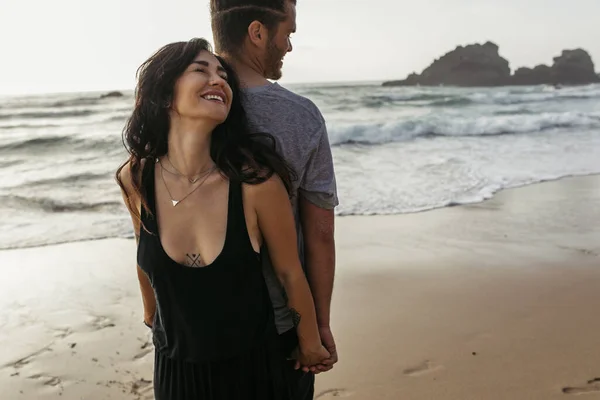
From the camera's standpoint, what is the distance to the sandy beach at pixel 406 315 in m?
3.11

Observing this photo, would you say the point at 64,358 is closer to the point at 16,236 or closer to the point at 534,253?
the point at 16,236

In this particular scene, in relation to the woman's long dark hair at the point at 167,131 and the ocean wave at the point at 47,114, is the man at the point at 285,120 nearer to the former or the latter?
the woman's long dark hair at the point at 167,131

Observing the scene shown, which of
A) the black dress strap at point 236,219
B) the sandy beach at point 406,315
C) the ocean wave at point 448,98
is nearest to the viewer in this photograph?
the black dress strap at point 236,219

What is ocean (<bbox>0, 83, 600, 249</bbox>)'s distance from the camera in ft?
23.9

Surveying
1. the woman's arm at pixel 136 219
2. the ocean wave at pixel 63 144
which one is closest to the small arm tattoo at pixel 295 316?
the woman's arm at pixel 136 219

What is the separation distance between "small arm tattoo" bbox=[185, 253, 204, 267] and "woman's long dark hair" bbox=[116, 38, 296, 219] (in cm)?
17

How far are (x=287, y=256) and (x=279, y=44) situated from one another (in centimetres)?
56

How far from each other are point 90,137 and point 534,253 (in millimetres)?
10782

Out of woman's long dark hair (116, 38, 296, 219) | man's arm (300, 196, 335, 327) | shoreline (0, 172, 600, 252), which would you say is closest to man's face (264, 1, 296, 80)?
woman's long dark hair (116, 38, 296, 219)

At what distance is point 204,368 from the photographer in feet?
5.05

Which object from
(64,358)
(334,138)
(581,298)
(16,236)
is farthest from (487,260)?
(334,138)

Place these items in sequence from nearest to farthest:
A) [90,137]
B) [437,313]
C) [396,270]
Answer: [437,313], [396,270], [90,137]

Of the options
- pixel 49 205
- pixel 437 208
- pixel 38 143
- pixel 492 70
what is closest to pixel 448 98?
pixel 492 70

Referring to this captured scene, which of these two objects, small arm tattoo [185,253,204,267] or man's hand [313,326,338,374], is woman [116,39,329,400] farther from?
man's hand [313,326,338,374]
